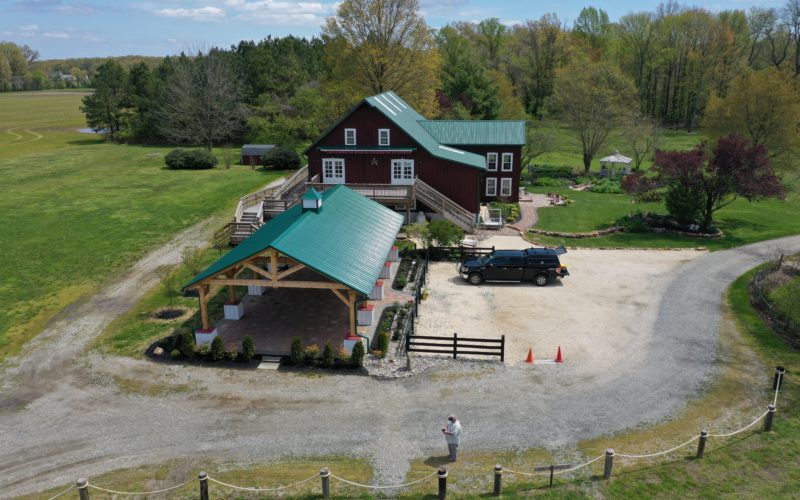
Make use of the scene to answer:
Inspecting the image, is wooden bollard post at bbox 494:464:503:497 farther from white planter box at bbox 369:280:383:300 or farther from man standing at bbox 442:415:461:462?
white planter box at bbox 369:280:383:300

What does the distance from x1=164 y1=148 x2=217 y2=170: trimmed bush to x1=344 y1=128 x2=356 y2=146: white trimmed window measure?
87.9 ft

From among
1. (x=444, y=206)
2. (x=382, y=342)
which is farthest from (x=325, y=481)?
(x=444, y=206)

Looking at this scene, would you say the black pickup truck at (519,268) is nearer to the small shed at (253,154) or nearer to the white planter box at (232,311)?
the white planter box at (232,311)

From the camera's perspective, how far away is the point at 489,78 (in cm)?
7656

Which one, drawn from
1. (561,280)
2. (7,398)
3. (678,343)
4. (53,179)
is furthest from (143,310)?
(53,179)

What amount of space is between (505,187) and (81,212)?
33478 mm

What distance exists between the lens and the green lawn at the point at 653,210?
36.6 metres

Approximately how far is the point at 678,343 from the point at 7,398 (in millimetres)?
24969

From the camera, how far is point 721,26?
3455 inches

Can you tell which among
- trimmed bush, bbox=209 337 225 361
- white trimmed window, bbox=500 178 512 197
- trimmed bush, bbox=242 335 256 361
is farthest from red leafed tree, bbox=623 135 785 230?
trimmed bush, bbox=209 337 225 361

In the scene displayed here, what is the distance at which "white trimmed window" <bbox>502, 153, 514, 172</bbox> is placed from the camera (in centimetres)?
4544

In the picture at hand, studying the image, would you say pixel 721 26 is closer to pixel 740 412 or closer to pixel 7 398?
Result: pixel 740 412

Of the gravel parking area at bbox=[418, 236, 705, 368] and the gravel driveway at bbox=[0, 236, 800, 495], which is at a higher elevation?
the gravel parking area at bbox=[418, 236, 705, 368]

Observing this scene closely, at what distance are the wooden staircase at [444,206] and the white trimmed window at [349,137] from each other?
236 inches
